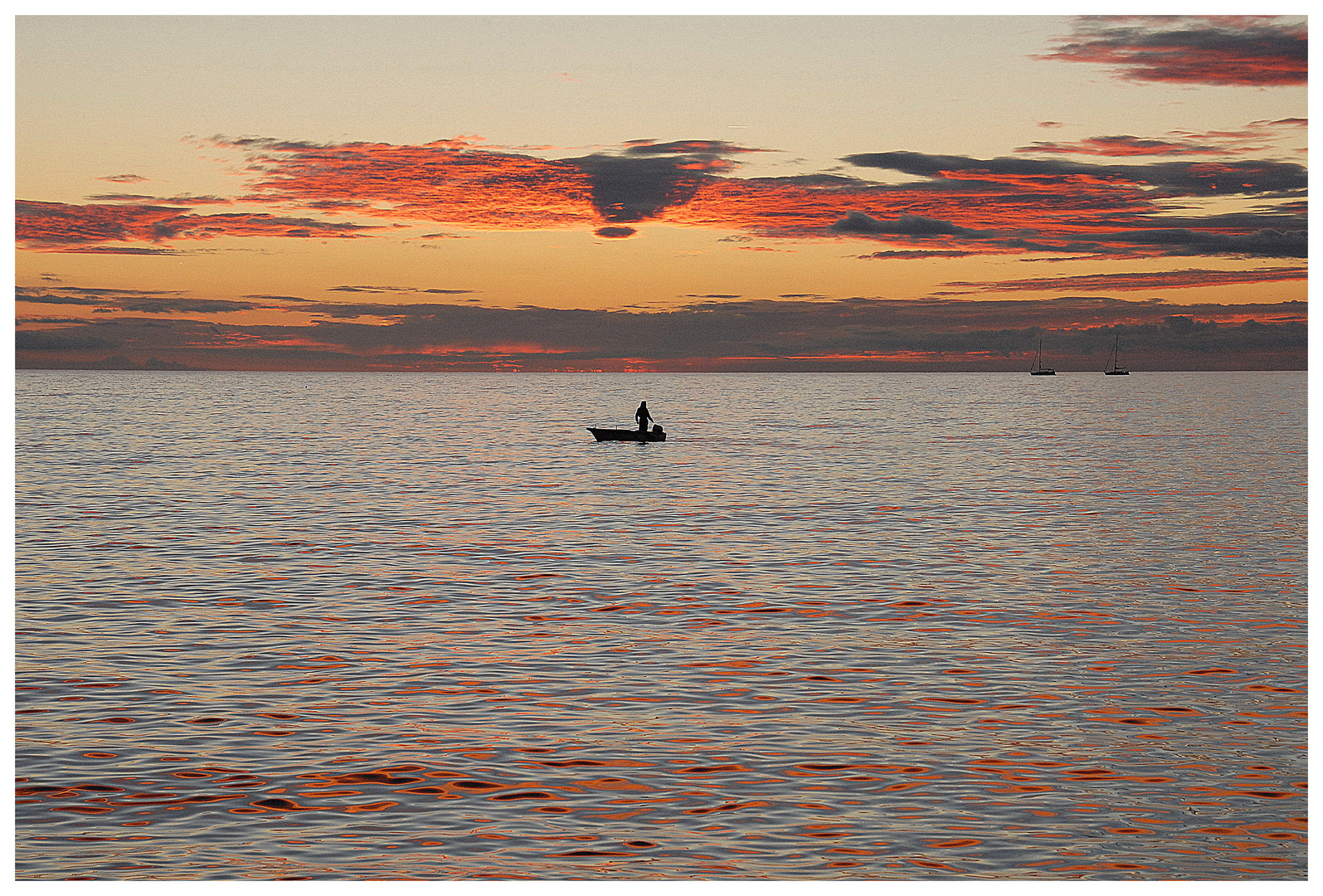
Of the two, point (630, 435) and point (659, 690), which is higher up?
point (659, 690)

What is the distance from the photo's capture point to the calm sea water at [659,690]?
16.6 m

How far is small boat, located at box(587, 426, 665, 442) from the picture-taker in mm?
92625

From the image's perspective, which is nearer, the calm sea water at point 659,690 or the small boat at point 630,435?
the calm sea water at point 659,690

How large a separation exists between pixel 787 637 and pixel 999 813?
10802mm

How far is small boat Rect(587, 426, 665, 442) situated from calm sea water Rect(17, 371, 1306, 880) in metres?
36.3

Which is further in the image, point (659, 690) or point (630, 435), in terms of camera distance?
point (630, 435)

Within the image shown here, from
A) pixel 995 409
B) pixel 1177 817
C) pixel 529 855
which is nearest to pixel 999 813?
pixel 1177 817

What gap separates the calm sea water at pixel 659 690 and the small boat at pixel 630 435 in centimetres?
3627

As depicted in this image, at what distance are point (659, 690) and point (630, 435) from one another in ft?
236

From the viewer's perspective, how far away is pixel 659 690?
78.0 feet

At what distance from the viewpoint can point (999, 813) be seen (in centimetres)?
1750

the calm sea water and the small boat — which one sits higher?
the calm sea water

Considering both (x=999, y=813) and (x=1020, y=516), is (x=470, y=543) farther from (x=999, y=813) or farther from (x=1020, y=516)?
(x=999, y=813)

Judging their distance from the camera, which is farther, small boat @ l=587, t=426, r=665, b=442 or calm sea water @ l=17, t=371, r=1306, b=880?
small boat @ l=587, t=426, r=665, b=442
